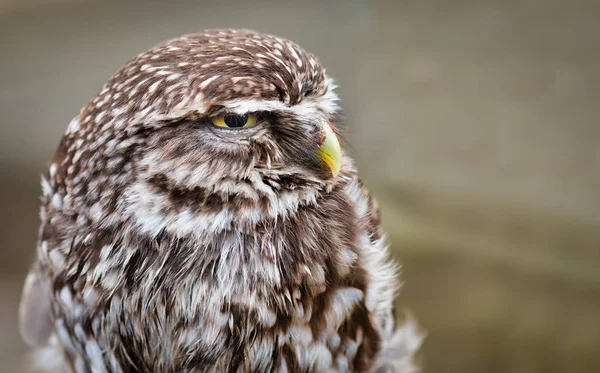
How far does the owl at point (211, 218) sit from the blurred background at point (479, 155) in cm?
141

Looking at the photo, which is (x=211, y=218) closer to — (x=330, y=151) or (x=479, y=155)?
(x=330, y=151)

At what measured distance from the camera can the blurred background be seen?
9.03ft

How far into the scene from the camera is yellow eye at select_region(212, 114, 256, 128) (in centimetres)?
112

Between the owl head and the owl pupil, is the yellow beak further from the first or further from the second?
the owl pupil

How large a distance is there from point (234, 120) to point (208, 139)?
59 mm

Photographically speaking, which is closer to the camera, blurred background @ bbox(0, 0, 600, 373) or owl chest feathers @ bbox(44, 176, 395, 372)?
owl chest feathers @ bbox(44, 176, 395, 372)

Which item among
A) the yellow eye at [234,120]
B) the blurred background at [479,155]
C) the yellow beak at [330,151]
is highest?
the yellow eye at [234,120]

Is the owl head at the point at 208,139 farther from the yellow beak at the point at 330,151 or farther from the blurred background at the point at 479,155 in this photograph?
the blurred background at the point at 479,155

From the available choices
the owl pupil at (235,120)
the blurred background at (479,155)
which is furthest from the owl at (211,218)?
the blurred background at (479,155)

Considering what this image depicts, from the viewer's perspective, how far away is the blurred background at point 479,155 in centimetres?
275

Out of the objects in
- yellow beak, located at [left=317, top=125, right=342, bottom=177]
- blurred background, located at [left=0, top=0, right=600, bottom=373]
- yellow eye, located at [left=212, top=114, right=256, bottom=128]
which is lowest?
blurred background, located at [left=0, top=0, right=600, bottom=373]

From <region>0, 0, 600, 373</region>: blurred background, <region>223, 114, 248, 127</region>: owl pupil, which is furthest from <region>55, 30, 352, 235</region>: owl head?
<region>0, 0, 600, 373</region>: blurred background

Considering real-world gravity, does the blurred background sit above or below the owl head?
below

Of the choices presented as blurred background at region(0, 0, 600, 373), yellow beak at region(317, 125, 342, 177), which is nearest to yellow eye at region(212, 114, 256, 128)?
yellow beak at region(317, 125, 342, 177)
